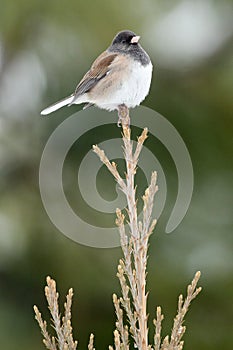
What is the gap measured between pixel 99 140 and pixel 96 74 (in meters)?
1.48

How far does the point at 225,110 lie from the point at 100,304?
1.01 meters

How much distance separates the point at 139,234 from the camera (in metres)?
1.21

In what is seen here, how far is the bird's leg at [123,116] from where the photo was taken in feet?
4.42

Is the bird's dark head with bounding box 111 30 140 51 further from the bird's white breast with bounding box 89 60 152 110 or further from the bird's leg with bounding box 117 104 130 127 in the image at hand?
the bird's leg with bounding box 117 104 130 127

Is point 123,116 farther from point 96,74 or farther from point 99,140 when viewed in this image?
point 99,140

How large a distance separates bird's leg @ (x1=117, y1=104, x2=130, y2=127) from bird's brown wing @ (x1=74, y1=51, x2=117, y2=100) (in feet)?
0.49

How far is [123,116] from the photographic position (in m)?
1.42

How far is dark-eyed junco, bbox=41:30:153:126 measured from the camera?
1646mm

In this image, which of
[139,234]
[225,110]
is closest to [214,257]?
[225,110]

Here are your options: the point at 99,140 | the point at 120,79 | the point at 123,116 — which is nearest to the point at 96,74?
the point at 120,79

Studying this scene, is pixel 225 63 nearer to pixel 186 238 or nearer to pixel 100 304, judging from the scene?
pixel 186 238

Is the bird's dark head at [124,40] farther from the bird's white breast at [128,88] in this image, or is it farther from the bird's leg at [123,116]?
the bird's leg at [123,116]

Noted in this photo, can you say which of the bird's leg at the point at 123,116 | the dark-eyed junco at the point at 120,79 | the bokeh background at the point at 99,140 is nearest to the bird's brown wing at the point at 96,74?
the dark-eyed junco at the point at 120,79

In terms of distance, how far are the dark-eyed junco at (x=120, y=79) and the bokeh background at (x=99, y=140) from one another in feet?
4.77
